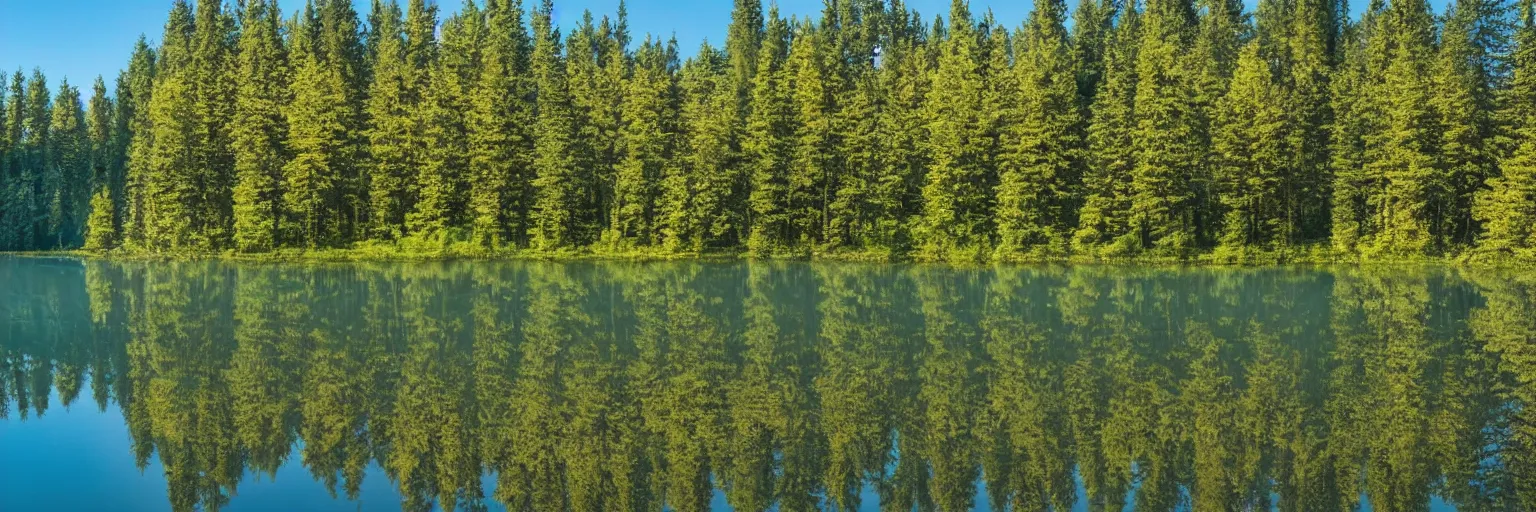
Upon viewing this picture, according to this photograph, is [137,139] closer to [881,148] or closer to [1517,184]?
[881,148]

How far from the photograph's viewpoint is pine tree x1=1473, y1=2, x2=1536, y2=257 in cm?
5359

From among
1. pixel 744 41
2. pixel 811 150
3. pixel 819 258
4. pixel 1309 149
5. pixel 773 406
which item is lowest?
pixel 773 406

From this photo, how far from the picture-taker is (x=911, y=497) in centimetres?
1204

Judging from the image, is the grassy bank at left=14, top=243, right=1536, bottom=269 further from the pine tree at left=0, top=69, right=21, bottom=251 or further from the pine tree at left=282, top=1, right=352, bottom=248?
the pine tree at left=0, top=69, right=21, bottom=251

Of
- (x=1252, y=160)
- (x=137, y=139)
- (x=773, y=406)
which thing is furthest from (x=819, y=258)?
(x=137, y=139)

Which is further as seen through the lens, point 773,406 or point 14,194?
point 14,194

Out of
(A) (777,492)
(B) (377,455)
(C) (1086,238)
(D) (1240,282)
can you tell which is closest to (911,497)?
(A) (777,492)

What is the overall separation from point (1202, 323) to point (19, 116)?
126 m

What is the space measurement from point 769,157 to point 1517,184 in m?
41.6

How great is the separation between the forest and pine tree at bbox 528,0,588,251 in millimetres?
198

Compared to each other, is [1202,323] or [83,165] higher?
[83,165]

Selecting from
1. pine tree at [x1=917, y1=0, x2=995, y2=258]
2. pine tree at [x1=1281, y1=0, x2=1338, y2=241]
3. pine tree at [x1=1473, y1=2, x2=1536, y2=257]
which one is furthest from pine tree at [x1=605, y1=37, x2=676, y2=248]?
pine tree at [x1=1473, y1=2, x2=1536, y2=257]

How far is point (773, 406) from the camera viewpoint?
16.4 metres

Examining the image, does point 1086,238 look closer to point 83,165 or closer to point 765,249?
point 765,249
